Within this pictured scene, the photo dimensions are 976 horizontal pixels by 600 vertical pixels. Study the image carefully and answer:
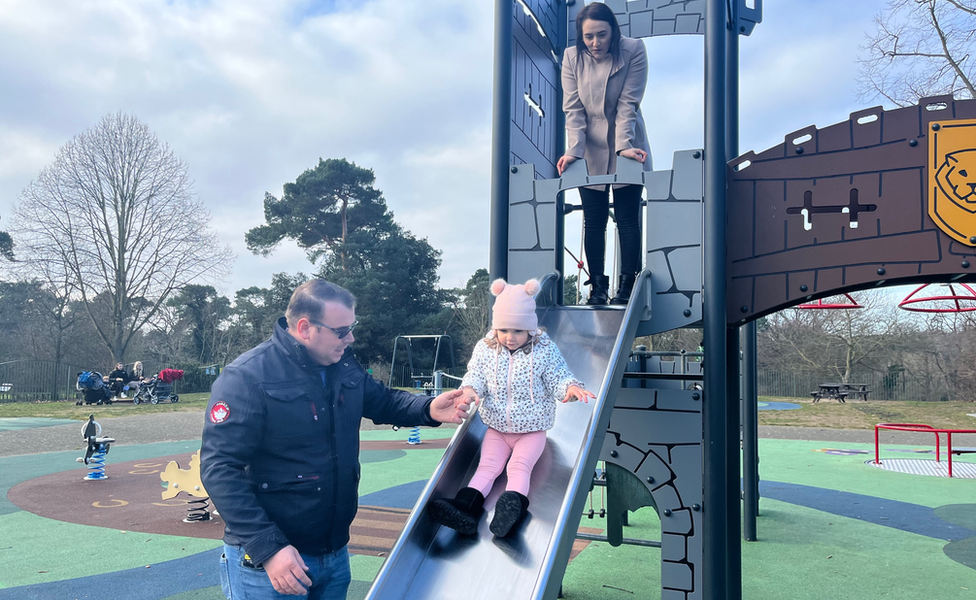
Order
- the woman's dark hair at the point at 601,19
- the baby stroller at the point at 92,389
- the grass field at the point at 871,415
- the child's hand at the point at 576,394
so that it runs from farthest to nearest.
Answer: the baby stroller at the point at 92,389 < the grass field at the point at 871,415 < the woman's dark hair at the point at 601,19 < the child's hand at the point at 576,394

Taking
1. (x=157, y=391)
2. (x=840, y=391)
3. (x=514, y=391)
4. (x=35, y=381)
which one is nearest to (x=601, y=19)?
(x=514, y=391)

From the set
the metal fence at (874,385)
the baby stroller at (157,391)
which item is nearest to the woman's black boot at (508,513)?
the baby stroller at (157,391)

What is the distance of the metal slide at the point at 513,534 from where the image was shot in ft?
7.86

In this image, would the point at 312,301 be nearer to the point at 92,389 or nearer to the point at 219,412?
the point at 219,412

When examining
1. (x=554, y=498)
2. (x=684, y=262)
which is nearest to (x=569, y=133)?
(x=684, y=262)

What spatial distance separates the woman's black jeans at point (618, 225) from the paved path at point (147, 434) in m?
11.9

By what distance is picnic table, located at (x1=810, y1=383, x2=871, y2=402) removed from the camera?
24203 millimetres

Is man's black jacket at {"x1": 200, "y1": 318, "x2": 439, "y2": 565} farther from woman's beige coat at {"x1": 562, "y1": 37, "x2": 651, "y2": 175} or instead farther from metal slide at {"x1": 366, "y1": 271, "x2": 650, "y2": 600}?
woman's beige coat at {"x1": 562, "y1": 37, "x2": 651, "y2": 175}

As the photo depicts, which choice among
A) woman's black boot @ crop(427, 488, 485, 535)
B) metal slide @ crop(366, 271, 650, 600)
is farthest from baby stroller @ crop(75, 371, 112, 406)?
woman's black boot @ crop(427, 488, 485, 535)

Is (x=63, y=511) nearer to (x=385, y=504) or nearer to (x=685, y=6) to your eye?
(x=385, y=504)

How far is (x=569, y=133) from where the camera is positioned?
4594 millimetres

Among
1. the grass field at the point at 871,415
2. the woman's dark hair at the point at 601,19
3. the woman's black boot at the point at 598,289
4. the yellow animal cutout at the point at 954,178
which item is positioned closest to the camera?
the yellow animal cutout at the point at 954,178

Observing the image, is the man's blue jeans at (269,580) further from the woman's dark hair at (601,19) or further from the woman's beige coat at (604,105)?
the woman's dark hair at (601,19)

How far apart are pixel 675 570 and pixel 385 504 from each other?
441 cm
